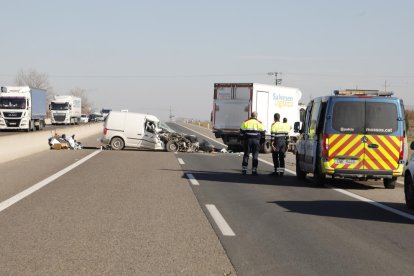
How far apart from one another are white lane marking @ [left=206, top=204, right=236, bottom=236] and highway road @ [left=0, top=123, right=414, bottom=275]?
1 cm

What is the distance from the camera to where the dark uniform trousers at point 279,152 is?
17328 mm

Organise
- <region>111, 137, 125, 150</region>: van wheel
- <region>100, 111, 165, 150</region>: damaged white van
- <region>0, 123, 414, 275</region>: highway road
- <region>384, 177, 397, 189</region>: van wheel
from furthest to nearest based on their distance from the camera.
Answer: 1. <region>111, 137, 125, 150</region>: van wheel
2. <region>100, 111, 165, 150</region>: damaged white van
3. <region>384, 177, 397, 189</region>: van wheel
4. <region>0, 123, 414, 275</region>: highway road

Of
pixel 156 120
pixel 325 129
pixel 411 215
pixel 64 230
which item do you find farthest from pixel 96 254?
pixel 156 120

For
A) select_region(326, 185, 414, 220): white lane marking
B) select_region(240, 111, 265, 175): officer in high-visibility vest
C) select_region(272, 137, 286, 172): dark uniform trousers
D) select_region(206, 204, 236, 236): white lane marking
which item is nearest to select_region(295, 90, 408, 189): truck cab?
select_region(326, 185, 414, 220): white lane marking

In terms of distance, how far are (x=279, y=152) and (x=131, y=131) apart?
13.4 m

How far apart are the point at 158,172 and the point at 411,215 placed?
8.67 m

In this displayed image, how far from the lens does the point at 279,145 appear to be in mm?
17562

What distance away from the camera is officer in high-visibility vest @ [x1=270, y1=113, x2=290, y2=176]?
17359 mm

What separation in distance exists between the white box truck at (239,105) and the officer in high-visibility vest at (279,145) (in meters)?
12.2

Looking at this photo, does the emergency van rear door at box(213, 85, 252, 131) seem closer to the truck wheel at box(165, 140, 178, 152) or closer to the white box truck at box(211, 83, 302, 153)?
the white box truck at box(211, 83, 302, 153)

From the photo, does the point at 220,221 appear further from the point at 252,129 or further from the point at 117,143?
the point at 117,143

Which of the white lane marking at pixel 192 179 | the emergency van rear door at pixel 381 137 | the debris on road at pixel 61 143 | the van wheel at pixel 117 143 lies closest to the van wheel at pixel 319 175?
the emergency van rear door at pixel 381 137

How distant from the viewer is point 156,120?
2981cm

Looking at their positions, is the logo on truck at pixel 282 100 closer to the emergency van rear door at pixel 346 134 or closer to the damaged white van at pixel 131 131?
the damaged white van at pixel 131 131
